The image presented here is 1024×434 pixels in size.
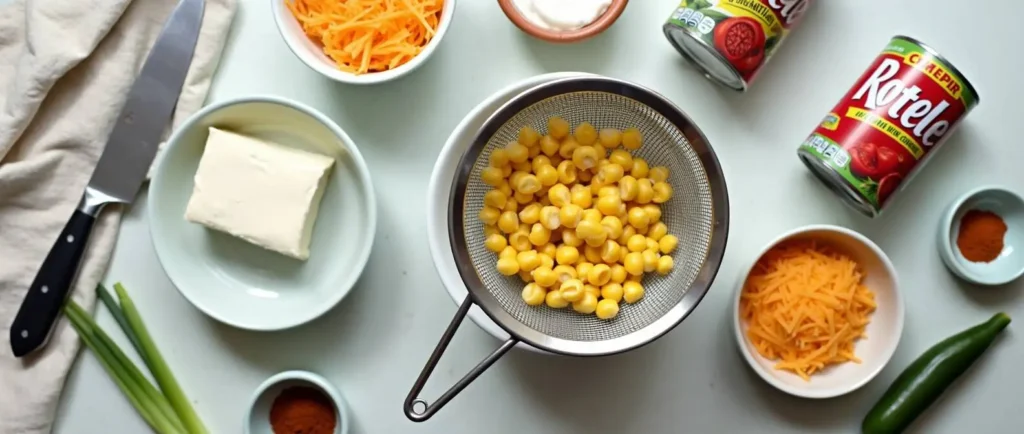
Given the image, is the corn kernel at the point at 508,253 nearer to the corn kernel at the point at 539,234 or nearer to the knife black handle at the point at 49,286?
the corn kernel at the point at 539,234

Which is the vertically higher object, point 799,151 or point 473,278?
point 799,151

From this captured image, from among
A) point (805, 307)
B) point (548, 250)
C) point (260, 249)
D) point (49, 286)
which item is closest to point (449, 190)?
point (548, 250)

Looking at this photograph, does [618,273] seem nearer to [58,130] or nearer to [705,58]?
[705,58]

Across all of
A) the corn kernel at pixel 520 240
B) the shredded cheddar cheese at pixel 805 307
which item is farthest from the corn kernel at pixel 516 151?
the shredded cheddar cheese at pixel 805 307

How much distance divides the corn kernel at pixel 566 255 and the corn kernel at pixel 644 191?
125 mm

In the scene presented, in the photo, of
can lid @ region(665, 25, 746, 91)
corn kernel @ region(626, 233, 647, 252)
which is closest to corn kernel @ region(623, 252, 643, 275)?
corn kernel @ region(626, 233, 647, 252)

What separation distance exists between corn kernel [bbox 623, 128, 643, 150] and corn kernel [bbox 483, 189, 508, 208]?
0.68 ft

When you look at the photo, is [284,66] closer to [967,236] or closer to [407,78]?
[407,78]

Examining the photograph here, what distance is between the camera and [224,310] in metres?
1.35

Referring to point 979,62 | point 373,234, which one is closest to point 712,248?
point 373,234

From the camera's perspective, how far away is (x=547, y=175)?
1.21m

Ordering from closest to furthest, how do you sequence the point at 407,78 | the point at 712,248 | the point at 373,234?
the point at 712,248 < the point at 373,234 < the point at 407,78

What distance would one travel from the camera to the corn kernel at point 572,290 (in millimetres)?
1176

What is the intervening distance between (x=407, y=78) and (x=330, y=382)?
1.79ft
